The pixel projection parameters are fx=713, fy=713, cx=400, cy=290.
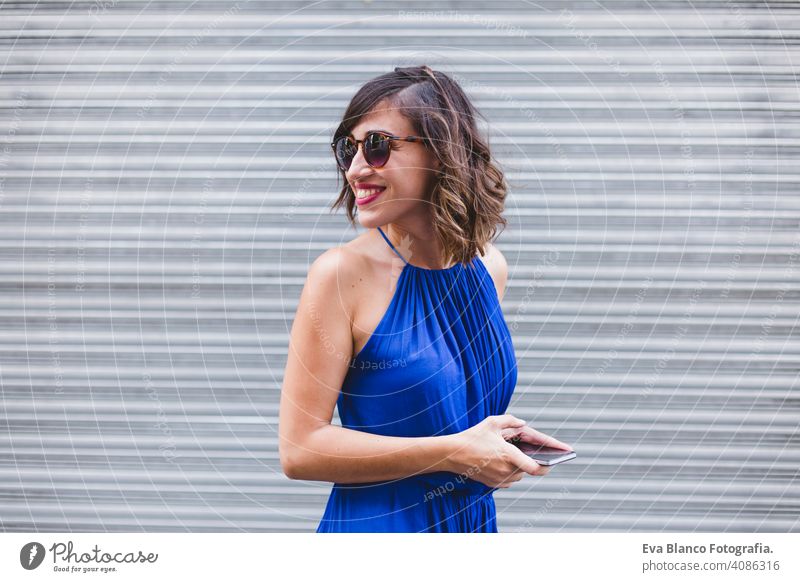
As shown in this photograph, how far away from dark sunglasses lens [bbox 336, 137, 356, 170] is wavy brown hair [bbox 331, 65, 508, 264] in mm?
22

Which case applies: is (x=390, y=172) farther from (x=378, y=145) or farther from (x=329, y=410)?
(x=329, y=410)

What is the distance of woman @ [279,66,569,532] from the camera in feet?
5.10

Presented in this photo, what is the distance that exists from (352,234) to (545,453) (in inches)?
65.7

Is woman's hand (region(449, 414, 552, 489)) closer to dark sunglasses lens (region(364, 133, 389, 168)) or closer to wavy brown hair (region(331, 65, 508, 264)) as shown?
wavy brown hair (region(331, 65, 508, 264))

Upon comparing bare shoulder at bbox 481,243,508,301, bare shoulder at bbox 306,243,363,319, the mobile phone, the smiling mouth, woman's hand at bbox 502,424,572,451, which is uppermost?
the smiling mouth

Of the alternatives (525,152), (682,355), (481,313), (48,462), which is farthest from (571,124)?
(48,462)

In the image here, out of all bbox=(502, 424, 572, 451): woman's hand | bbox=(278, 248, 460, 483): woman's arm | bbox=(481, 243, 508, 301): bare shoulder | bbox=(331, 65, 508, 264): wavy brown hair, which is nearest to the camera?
bbox=(278, 248, 460, 483): woman's arm

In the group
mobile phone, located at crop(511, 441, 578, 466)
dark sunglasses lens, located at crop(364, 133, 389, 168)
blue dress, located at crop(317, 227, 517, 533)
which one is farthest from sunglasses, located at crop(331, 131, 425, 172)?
mobile phone, located at crop(511, 441, 578, 466)

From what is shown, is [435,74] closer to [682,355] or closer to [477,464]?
[477,464]

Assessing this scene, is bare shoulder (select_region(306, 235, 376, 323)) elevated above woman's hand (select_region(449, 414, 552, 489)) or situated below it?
above

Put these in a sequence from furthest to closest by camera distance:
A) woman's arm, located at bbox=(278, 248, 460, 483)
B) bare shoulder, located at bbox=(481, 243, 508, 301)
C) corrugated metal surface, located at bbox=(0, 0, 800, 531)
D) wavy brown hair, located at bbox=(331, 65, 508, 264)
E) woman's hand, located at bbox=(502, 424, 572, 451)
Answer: corrugated metal surface, located at bbox=(0, 0, 800, 531) < bare shoulder, located at bbox=(481, 243, 508, 301) < woman's hand, located at bbox=(502, 424, 572, 451) < wavy brown hair, located at bbox=(331, 65, 508, 264) < woman's arm, located at bbox=(278, 248, 460, 483)

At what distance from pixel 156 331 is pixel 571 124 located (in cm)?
206

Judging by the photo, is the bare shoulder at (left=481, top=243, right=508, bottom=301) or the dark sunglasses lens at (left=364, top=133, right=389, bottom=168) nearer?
the dark sunglasses lens at (left=364, top=133, right=389, bottom=168)

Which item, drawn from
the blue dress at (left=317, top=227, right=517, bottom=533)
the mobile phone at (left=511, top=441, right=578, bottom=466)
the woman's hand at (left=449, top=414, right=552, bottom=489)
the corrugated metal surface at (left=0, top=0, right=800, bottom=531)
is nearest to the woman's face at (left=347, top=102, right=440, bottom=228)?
the blue dress at (left=317, top=227, right=517, bottom=533)
